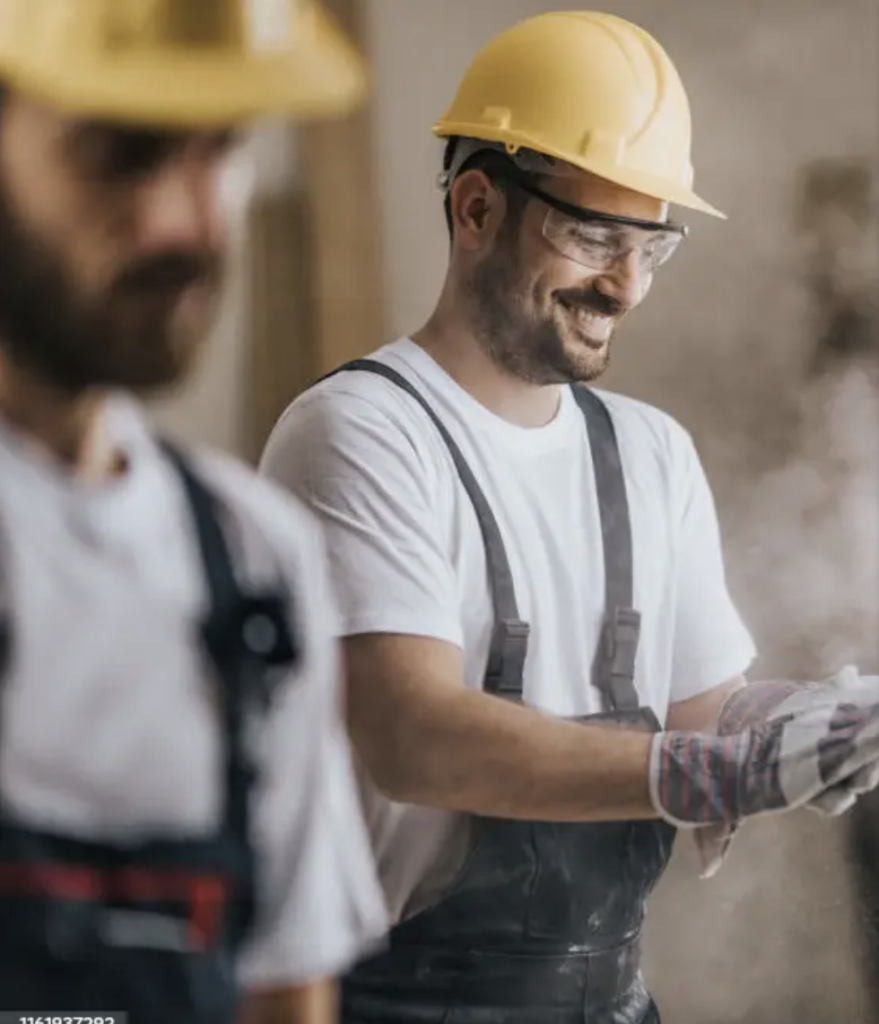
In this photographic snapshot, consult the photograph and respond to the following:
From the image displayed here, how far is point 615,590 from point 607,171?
15.8 inches

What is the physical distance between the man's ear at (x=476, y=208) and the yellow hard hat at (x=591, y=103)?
4cm

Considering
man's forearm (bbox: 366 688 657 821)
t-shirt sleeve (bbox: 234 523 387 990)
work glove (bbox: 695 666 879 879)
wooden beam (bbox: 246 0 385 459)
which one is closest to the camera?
t-shirt sleeve (bbox: 234 523 387 990)

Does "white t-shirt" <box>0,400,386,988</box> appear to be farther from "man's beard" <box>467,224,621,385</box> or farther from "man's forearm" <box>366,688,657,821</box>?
"man's beard" <box>467,224,621,385</box>

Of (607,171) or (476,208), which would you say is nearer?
(607,171)

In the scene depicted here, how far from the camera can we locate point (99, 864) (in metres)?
0.95

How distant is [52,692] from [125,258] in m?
0.24

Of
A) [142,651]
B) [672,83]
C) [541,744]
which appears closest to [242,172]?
[142,651]

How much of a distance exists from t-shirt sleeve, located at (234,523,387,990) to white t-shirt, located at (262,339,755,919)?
1.43ft

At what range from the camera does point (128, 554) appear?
38.6 inches

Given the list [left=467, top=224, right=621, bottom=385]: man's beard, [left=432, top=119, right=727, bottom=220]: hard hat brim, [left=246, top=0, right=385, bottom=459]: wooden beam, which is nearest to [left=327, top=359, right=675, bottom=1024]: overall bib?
[left=467, top=224, right=621, bottom=385]: man's beard

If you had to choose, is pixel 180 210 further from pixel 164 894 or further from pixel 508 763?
pixel 508 763

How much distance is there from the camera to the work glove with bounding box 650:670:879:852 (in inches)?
60.0

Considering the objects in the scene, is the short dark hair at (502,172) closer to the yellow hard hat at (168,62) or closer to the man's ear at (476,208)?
the man's ear at (476,208)

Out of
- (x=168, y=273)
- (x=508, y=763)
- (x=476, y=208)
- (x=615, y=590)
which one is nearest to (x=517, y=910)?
(x=508, y=763)
